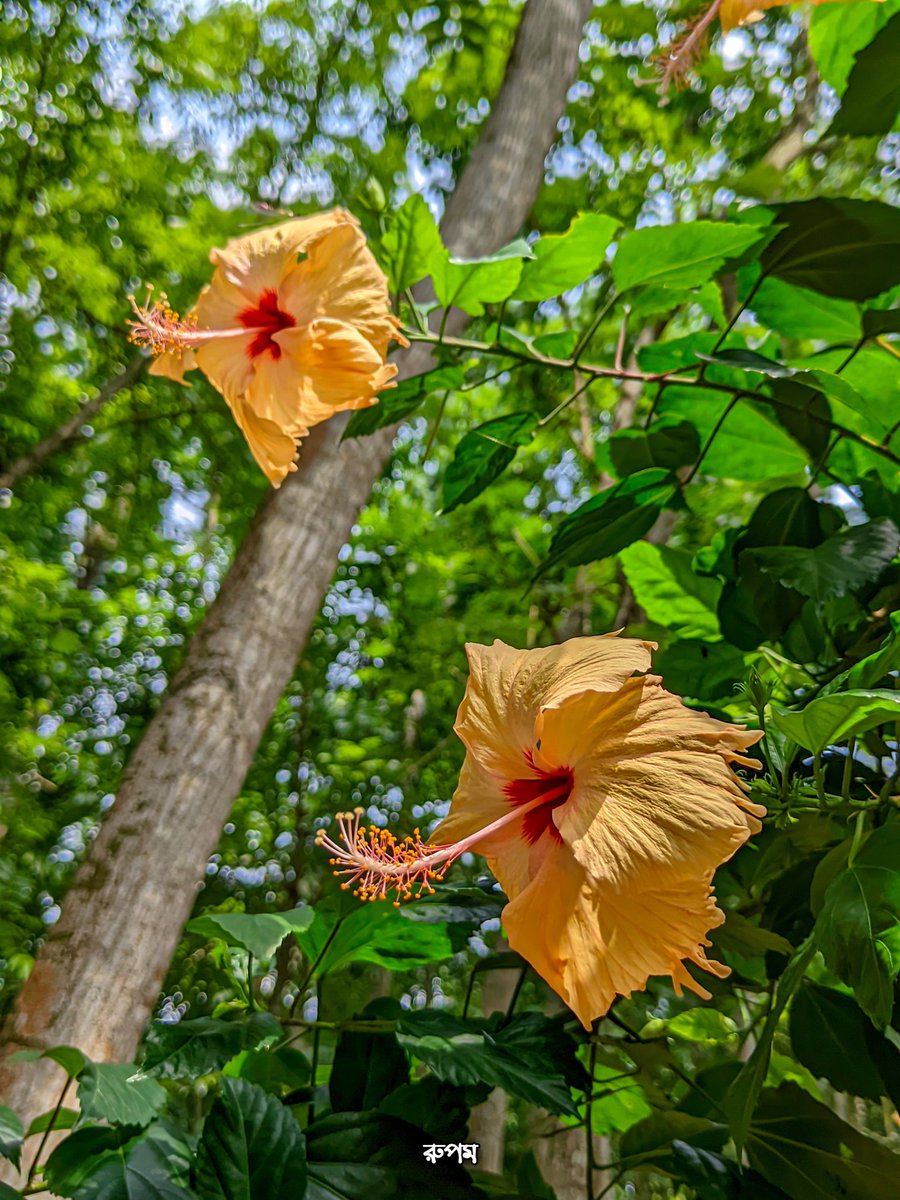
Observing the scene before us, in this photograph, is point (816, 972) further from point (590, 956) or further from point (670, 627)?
point (590, 956)

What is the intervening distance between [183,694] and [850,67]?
3.98ft

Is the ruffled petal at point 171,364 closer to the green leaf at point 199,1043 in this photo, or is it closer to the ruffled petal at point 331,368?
the ruffled petal at point 331,368

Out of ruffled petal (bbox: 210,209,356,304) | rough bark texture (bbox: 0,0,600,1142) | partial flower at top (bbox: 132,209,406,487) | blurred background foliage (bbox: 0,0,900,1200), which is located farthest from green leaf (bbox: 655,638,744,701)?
blurred background foliage (bbox: 0,0,900,1200)

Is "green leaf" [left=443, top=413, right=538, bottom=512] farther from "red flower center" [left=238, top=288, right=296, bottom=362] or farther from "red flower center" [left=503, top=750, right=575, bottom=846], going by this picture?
"red flower center" [left=503, top=750, right=575, bottom=846]

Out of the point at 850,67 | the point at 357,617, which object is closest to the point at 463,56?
the point at 357,617

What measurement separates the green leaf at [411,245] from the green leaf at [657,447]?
7.8 inches

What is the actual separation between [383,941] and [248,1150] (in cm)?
14

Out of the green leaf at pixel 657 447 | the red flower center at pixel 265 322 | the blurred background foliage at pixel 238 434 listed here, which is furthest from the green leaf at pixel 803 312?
the blurred background foliage at pixel 238 434

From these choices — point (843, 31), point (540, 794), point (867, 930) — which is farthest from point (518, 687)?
point (843, 31)

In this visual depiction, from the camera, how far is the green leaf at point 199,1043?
47 cm

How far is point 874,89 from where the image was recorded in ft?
1.74

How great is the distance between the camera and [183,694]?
1.40 meters

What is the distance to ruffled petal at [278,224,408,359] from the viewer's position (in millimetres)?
613

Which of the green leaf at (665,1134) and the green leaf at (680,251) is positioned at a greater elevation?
the green leaf at (680,251)
